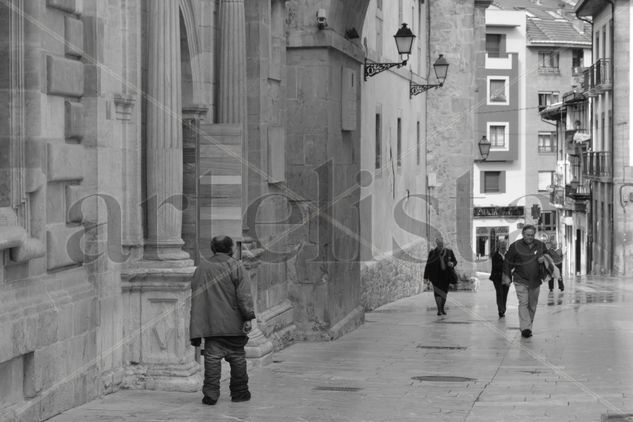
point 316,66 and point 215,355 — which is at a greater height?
point 316,66

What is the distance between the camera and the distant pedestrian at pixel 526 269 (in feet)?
55.0

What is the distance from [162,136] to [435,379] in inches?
140

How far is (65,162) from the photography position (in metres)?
9.64

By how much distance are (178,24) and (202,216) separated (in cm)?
222

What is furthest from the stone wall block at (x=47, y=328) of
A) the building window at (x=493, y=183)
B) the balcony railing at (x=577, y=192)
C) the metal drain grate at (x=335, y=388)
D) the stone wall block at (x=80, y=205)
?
the building window at (x=493, y=183)

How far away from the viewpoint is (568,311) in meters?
23.5

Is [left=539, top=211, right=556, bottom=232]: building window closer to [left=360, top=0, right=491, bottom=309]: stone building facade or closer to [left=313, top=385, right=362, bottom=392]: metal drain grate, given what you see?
[left=360, top=0, right=491, bottom=309]: stone building facade

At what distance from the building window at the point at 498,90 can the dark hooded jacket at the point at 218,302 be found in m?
63.9

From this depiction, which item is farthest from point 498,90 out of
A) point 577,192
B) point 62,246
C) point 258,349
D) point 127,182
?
point 62,246

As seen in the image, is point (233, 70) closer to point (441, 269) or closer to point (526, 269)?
point (526, 269)

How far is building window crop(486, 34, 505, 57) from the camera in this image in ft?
239

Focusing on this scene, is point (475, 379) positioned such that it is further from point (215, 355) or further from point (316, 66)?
point (316, 66)

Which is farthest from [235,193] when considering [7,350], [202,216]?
[7,350]

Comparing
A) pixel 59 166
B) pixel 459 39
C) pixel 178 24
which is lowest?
pixel 59 166
